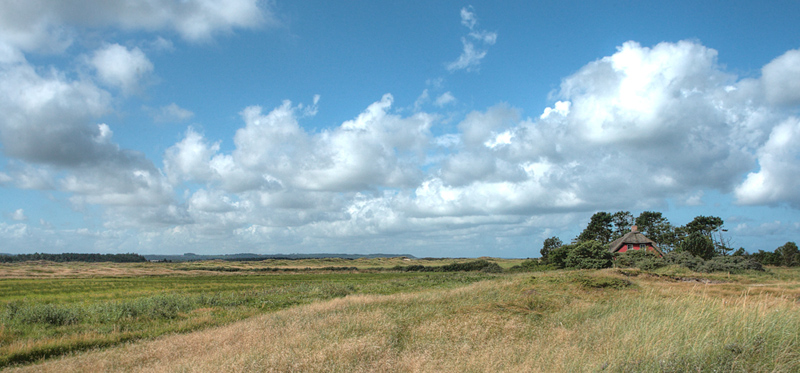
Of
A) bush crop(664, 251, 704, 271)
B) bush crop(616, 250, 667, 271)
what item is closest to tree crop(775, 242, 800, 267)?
bush crop(616, 250, 667, 271)

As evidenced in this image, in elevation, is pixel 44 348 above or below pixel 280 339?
below

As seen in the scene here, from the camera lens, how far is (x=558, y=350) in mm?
9680

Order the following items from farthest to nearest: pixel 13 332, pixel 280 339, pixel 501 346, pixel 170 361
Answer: pixel 13 332
pixel 280 339
pixel 170 361
pixel 501 346

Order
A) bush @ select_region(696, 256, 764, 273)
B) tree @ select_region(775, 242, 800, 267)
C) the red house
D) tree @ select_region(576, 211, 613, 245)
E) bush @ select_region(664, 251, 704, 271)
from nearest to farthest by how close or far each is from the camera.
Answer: bush @ select_region(696, 256, 764, 273)
bush @ select_region(664, 251, 704, 271)
the red house
tree @ select_region(775, 242, 800, 267)
tree @ select_region(576, 211, 613, 245)

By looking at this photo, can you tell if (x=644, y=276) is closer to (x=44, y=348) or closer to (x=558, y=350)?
(x=558, y=350)

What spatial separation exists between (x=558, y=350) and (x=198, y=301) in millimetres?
33012

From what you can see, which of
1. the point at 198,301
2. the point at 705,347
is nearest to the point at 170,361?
the point at 705,347

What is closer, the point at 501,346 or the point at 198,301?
the point at 501,346

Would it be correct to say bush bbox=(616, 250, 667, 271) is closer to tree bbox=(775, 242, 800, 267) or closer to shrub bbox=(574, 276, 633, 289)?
shrub bbox=(574, 276, 633, 289)

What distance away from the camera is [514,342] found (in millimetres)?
11500

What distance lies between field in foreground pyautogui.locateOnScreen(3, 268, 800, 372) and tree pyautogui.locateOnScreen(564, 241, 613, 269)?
5030 cm

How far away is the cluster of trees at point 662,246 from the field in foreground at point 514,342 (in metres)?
45.9

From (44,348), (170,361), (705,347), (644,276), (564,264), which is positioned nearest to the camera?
(705,347)

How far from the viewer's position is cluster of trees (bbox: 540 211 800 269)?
6164cm
